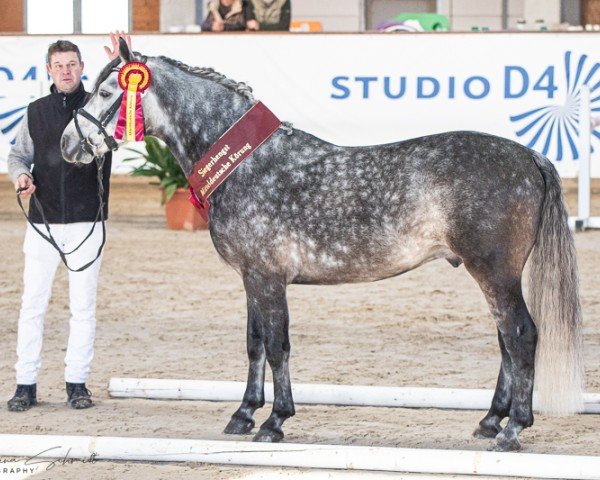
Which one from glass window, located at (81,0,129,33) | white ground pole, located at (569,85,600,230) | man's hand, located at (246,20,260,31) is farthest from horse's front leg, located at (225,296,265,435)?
glass window, located at (81,0,129,33)

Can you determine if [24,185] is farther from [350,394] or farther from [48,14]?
[48,14]

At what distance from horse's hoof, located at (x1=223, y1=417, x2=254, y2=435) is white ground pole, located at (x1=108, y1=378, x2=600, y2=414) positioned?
14.3 inches

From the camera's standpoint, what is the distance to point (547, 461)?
4.73m

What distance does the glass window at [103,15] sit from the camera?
20531 mm

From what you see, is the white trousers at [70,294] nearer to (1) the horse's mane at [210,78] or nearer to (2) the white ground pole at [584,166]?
(1) the horse's mane at [210,78]

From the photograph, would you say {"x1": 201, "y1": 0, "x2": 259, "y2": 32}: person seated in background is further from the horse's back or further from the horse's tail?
the horse's tail

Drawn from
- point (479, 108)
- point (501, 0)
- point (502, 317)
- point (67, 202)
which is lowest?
point (502, 317)

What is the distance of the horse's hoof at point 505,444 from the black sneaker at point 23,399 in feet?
8.04

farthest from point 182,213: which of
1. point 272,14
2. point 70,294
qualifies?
point 70,294

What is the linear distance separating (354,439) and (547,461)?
3.63ft

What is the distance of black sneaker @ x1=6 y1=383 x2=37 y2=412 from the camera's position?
20.4 ft

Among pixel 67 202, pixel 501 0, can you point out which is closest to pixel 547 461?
pixel 67 202

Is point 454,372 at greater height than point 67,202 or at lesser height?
lesser

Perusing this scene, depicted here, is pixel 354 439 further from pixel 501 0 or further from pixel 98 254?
pixel 501 0
